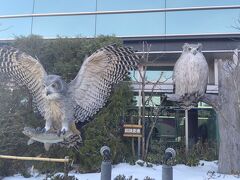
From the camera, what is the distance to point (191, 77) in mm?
9070

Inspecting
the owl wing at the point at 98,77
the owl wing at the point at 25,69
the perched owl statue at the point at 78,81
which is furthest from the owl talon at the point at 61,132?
the owl wing at the point at 25,69

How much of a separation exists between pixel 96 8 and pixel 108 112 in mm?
6439

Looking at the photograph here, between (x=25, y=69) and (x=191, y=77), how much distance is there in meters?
4.20

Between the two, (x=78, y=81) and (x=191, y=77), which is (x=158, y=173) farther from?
(x=78, y=81)

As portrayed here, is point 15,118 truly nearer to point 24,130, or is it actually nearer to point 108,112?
point 24,130

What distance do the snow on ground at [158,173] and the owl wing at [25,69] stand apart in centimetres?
210

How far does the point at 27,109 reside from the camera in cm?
1023

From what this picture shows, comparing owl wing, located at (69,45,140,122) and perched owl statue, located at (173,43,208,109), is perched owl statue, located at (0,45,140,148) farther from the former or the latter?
perched owl statue, located at (173,43,208,109)

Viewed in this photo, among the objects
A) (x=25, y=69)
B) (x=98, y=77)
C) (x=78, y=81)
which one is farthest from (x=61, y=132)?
(x=25, y=69)

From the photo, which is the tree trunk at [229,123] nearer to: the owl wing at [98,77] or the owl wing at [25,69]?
the owl wing at [98,77]

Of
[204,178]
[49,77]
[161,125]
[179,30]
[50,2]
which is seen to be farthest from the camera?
[50,2]

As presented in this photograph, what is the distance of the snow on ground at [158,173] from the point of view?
8.34 m

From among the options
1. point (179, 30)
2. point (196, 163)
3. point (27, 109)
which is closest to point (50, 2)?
point (179, 30)

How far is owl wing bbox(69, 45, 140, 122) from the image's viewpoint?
9.14 metres
